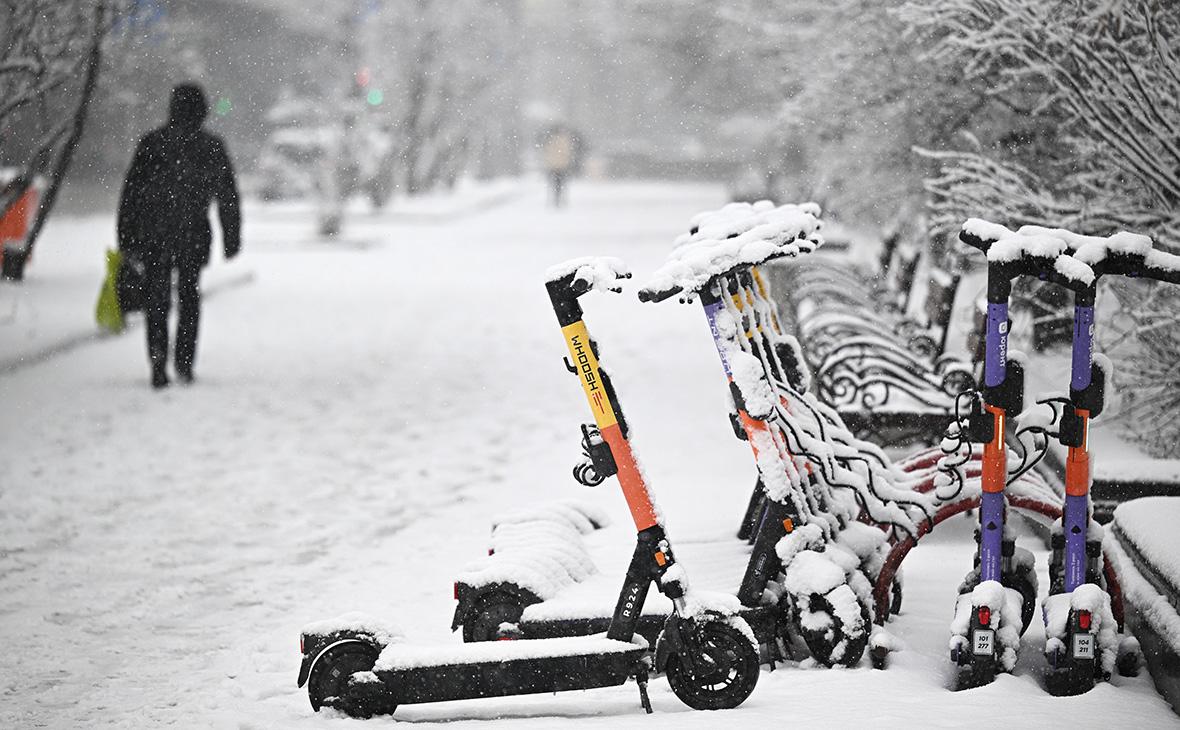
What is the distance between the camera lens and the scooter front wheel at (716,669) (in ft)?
14.2

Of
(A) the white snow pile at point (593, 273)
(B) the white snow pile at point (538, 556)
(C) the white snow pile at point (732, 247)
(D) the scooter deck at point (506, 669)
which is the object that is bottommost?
(D) the scooter deck at point (506, 669)

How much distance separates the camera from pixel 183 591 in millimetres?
6168

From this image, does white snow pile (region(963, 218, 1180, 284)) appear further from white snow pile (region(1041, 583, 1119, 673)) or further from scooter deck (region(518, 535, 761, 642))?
scooter deck (region(518, 535, 761, 642))

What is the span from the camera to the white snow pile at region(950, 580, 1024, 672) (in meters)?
4.38

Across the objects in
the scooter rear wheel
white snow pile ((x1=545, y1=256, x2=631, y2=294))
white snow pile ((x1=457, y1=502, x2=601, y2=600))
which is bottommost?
the scooter rear wheel

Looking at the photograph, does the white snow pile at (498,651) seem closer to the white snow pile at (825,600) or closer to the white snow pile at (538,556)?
the white snow pile at (538,556)

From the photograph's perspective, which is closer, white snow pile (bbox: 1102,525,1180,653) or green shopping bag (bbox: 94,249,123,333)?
white snow pile (bbox: 1102,525,1180,653)

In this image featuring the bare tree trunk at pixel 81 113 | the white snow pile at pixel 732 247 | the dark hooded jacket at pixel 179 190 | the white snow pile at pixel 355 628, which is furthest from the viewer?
the bare tree trunk at pixel 81 113

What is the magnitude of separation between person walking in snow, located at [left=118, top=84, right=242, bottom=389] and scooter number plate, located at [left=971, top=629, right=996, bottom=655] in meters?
7.67

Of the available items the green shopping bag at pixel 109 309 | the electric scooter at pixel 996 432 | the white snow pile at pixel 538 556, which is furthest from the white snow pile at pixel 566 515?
the green shopping bag at pixel 109 309

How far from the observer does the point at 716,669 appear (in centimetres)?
435

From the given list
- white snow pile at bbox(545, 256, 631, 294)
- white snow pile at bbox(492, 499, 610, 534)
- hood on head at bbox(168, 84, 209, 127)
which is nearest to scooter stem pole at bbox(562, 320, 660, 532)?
white snow pile at bbox(545, 256, 631, 294)

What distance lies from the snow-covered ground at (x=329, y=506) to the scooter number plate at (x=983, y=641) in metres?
0.13

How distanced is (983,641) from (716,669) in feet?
2.68
